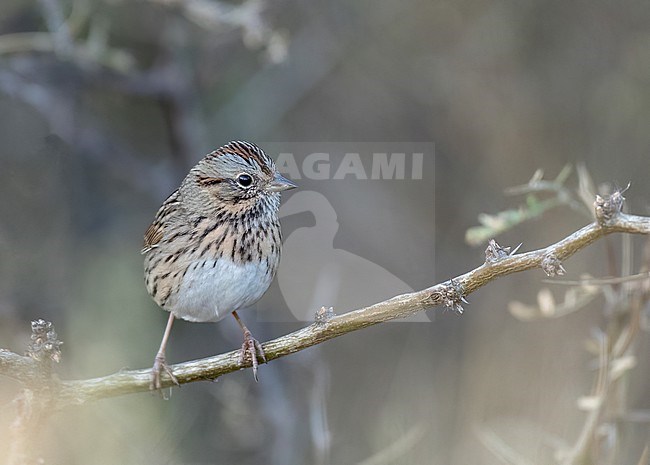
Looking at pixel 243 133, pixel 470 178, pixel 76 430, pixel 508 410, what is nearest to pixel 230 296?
pixel 76 430

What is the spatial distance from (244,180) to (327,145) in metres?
3.36

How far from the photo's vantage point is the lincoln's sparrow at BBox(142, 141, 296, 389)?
3.45m

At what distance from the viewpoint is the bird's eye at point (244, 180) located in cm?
361

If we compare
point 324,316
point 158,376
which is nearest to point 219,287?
point 158,376

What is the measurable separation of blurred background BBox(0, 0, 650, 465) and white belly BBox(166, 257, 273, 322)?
58.6 inches

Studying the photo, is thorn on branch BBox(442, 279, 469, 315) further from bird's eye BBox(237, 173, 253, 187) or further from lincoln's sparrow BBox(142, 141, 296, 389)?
bird's eye BBox(237, 173, 253, 187)

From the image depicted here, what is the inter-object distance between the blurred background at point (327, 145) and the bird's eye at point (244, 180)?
1426 millimetres

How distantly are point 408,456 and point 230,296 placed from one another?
1.09 m

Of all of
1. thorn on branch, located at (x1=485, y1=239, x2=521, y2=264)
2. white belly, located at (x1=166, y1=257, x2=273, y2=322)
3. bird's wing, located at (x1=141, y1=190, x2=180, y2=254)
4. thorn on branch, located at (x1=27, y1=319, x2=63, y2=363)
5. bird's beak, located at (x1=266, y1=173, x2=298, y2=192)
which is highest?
bird's beak, located at (x1=266, y1=173, x2=298, y2=192)

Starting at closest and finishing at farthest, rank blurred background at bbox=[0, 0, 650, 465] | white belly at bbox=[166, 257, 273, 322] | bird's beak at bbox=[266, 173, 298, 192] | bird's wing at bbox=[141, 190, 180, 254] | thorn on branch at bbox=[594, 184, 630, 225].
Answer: thorn on branch at bbox=[594, 184, 630, 225], white belly at bbox=[166, 257, 273, 322], bird's beak at bbox=[266, 173, 298, 192], bird's wing at bbox=[141, 190, 180, 254], blurred background at bbox=[0, 0, 650, 465]

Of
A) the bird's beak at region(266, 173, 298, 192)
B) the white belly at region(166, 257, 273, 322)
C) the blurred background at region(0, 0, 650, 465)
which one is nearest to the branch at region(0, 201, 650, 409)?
the white belly at region(166, 257, 273, 322)

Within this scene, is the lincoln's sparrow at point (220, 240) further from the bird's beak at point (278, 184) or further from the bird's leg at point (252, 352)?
the bird's leg at point (252, 352)

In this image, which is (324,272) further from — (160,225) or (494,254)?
(494,254)

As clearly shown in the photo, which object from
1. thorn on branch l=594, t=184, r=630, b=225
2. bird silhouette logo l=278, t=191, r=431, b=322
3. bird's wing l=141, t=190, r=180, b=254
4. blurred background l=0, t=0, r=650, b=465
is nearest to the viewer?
thorn on branch l=594, t=184, r=630, b=225
